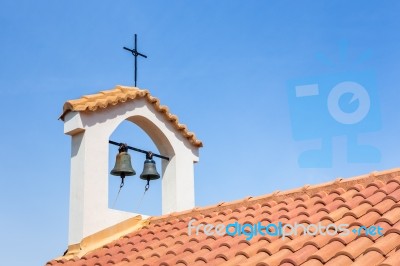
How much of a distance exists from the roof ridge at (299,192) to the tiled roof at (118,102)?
4.68 feet

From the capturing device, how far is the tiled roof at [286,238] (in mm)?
4371

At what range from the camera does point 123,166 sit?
7707 mm

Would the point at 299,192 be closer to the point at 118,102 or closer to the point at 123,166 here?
the point at 123,166

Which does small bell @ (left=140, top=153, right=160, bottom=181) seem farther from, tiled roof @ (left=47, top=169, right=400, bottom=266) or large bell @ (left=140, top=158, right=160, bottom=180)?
tiled roof @ (left=47, top=169, right=400, bottom=266)

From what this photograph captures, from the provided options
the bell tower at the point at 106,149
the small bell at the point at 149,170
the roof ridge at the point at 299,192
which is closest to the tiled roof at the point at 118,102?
the bell tower at the point at 106,149

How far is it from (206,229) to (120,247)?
1110 millimetres
